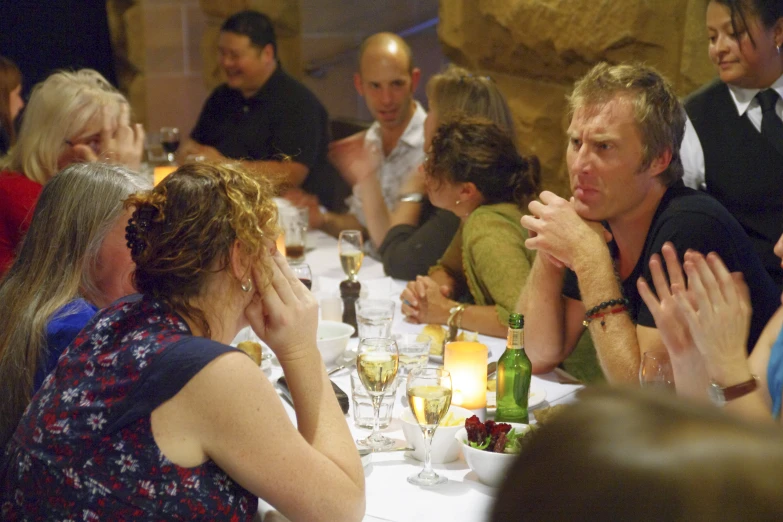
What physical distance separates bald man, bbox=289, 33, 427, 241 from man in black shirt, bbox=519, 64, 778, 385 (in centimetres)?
163

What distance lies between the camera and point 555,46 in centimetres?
378

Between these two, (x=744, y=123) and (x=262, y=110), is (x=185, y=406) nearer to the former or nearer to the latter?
(x=744, y=123)

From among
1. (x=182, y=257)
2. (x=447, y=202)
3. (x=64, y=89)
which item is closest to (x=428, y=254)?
(x=447, y=202)

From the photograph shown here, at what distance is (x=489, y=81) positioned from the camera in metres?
3.29

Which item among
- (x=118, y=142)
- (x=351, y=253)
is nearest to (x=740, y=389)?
(x=351, y=253)

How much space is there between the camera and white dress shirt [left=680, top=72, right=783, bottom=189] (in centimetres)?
292

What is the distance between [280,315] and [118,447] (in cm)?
35

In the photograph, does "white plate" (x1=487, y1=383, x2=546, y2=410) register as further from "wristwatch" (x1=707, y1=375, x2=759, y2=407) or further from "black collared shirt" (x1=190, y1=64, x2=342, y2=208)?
"black collared shirt" (x1=190, y1=64, x2=342, y2=208)

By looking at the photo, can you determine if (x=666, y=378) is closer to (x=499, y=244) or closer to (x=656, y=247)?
(x=656, y=247)

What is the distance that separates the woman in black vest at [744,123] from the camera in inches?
110

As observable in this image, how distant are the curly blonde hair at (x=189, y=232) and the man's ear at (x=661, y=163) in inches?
43.6

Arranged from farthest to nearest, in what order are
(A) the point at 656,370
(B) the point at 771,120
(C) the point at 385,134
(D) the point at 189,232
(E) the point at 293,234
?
(C) the point at 385,134 → (E) the point at 293,234 → (B) the point at 771,120 → (A) the point at 656,370 → (D) the point at 189,232

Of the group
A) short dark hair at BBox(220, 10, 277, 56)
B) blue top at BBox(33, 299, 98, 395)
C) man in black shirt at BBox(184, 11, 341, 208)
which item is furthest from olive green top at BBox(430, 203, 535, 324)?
short dark hair at BBox(220, 10, 277, 56)

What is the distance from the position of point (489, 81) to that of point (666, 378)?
193cm
